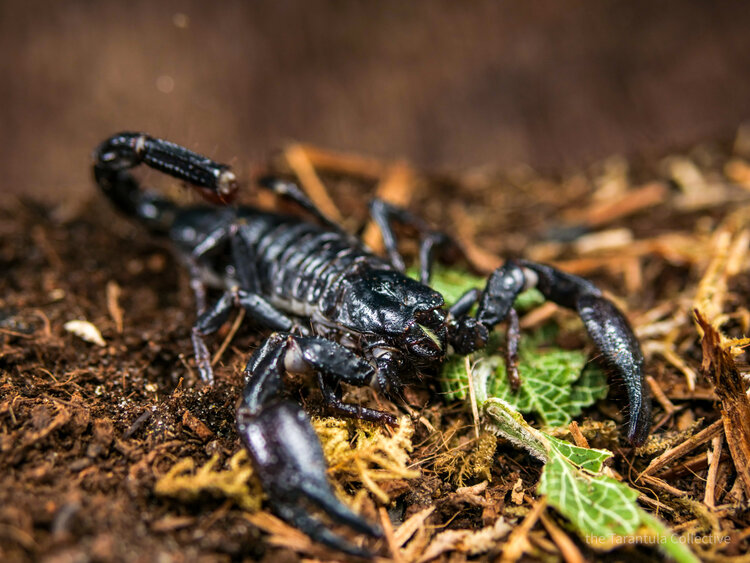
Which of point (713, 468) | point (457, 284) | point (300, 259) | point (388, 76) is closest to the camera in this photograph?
point (713, 468)

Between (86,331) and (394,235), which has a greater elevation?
(394,235)

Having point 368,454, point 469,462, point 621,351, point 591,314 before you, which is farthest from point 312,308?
point 621,351

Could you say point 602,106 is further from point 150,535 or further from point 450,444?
point 150,535

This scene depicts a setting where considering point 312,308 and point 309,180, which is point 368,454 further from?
point 309,180

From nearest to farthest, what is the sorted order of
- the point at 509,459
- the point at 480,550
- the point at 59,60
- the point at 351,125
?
the point at 480,550
the point at 509,459
the point at 59,60
the point at 351,125

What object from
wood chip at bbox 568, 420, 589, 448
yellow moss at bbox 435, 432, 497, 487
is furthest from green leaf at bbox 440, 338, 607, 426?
yellow moss at bbox 435, 432, 497, 487

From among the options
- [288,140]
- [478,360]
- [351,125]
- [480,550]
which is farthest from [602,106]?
Result: [480,550]
